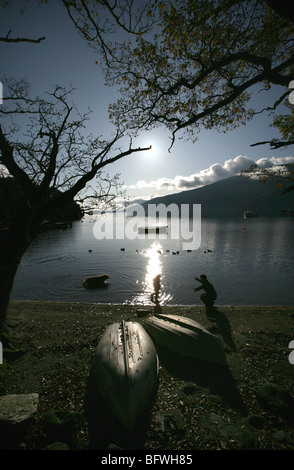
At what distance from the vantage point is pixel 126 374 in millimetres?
5758

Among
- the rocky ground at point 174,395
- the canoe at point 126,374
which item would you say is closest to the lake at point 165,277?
the rocky ground at point 174,395

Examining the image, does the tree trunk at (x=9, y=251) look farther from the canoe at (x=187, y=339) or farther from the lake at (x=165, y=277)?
the lake at (x=165, y=277)

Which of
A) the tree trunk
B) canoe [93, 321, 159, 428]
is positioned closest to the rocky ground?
canoe [93, 321, 159, 428]

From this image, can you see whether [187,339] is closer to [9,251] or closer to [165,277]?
[9,251]

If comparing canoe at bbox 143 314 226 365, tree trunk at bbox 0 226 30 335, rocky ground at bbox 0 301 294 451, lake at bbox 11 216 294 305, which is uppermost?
tree trunk at bbox 0 226 30 335

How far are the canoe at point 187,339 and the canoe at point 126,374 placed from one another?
1314 mm

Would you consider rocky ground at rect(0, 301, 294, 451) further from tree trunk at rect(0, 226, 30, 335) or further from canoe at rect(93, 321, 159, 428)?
tree trunk at rect(0, 226, 30, 335)

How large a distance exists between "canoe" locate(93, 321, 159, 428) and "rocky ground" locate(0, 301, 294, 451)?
1.42ft

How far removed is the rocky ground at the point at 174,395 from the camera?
16.0 ft

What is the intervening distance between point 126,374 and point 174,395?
1.85m

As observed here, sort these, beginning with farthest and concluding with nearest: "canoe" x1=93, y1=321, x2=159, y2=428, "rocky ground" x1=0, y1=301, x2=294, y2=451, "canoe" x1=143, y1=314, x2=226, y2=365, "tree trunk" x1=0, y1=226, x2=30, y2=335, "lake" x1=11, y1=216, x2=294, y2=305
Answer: "lake" x1=11, y1=216, x2=294, y2=305, "canoe" x1=143, y1=314, x2=226, y2=365, "tree trunk" x1=0, y1=226, x2=30, y2=335, "canoe" x1=93, y1=321, x2=159, y2=428, "rocky ground" x1=0, y1=301, x2=294, y2=451

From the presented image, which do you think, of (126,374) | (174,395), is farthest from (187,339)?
(126,374)

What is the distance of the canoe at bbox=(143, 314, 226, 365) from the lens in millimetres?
7945
